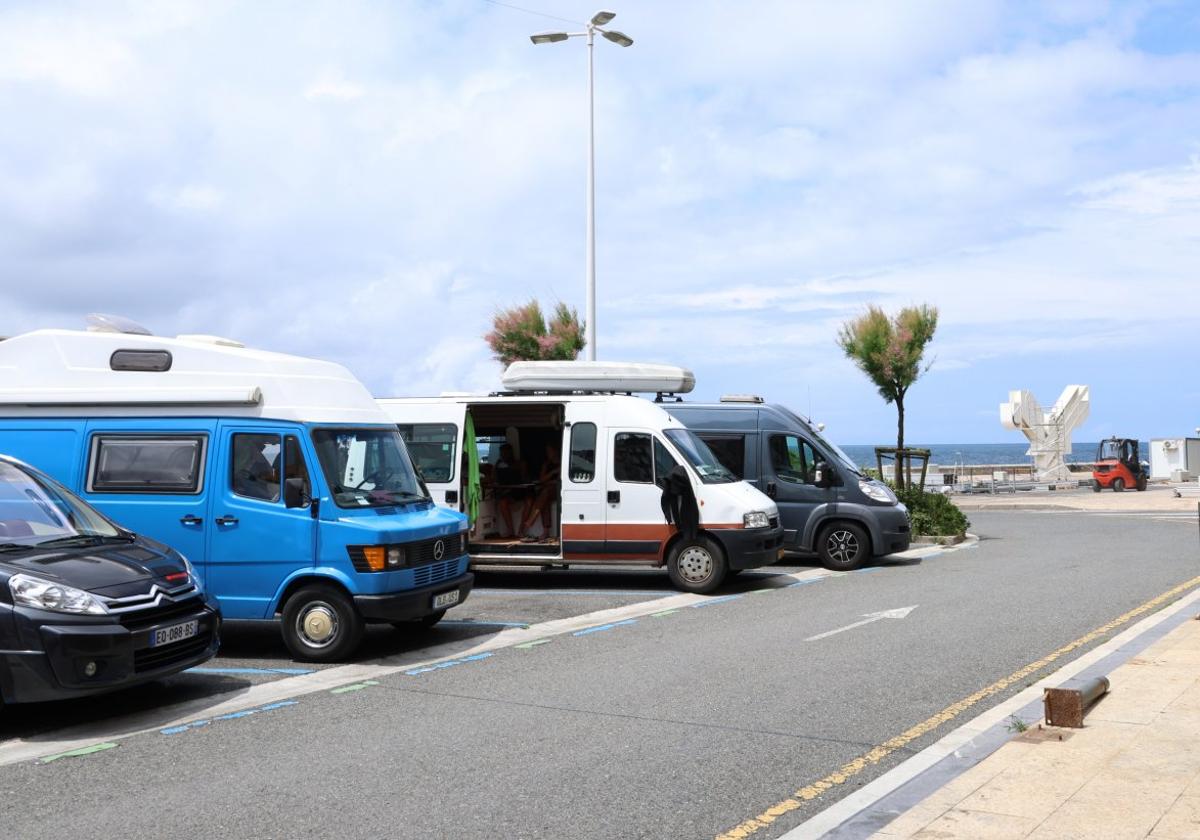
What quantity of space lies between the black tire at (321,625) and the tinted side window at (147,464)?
55.2 inches

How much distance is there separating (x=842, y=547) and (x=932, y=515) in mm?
5790

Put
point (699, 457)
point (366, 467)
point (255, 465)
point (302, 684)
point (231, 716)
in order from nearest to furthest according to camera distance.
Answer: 1. point (231, 716)
2. point (302, 684)
3. point (255, 465)
4. point (366, 467)
5. point (699, 457)

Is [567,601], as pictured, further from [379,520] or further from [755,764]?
[755,764]

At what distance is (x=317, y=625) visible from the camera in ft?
32.9

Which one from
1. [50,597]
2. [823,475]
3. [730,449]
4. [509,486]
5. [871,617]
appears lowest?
[871,617]

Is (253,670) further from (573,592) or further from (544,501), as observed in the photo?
(544,501)

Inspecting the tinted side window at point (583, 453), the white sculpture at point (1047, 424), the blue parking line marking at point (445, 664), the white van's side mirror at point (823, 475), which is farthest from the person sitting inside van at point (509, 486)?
the white sculpture at point (1047, 424)

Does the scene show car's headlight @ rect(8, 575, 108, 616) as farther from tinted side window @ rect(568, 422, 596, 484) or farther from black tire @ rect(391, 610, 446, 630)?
tinted side window @ rect(568, 422, 596, 484)

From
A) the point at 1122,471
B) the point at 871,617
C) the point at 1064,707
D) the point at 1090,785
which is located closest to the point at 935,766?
the point at 1090,785

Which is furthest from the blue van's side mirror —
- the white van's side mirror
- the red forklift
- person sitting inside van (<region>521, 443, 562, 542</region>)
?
the red forklift

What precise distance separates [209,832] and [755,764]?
9.42 feet

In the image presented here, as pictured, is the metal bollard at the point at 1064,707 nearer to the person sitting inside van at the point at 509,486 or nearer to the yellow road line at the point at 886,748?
the yellow road line at the point at 886,748

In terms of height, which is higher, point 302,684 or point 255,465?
point 255,465

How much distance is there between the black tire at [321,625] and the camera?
9914 mm
